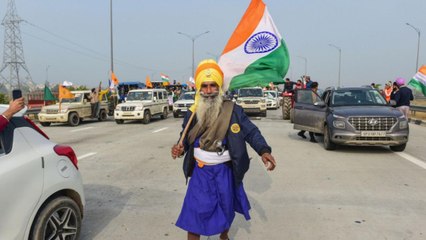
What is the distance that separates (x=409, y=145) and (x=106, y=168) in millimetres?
8400

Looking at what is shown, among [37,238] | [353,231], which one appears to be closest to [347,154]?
[353,231]

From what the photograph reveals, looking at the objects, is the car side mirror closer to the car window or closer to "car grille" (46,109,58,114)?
the car window

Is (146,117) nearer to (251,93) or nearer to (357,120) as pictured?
(251,93)

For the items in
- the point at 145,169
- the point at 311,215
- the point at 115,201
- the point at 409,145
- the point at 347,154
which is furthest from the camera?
the point at 409,145

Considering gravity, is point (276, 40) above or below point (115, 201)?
above

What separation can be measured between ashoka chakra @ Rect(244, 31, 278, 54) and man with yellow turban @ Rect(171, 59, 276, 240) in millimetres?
2157

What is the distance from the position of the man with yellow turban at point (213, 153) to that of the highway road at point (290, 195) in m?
1.11

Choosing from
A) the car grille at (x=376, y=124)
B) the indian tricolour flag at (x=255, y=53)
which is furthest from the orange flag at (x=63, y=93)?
the indian tricolour flag at (x=255, y=53)

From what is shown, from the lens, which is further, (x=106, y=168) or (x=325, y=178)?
(x=106, y=168)

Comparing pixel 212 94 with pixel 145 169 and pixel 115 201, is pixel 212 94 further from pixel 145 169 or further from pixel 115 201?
pixel 145 169

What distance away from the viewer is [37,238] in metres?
3.23

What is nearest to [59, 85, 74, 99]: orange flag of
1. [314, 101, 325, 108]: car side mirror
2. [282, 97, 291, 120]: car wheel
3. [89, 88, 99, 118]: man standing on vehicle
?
[89, 88, 99, 118]: man standing on vehicle

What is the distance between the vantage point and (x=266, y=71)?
18.2 feet

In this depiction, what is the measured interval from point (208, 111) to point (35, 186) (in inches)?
64.7
